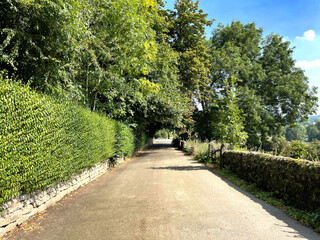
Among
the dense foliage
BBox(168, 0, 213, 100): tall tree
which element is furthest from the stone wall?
BBox(168, 0, 213, 100): tall tree

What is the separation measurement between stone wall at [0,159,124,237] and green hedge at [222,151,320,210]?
20.5 feet

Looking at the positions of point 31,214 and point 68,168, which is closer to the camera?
point 31,214

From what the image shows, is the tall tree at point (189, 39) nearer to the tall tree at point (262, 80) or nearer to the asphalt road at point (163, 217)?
the tall tree at point (262, 80)

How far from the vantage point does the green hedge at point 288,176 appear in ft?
15.2

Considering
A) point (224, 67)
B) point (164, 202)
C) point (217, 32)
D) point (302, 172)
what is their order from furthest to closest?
point (217, 32), point (224, 67), point (164, 202), point (302, 172)

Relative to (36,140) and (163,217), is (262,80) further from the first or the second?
(36,140)

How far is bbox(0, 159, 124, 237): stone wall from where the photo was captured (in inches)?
154

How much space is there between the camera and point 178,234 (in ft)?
12.4

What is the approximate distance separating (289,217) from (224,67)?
2572 cm

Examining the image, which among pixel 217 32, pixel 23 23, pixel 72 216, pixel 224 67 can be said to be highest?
pixel 217 32

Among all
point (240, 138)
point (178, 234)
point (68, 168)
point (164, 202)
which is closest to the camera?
point (178, 234)

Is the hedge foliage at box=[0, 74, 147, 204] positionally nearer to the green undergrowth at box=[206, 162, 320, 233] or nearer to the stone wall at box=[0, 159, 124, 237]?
the stone wall at box=[0, 159, 124, 237]

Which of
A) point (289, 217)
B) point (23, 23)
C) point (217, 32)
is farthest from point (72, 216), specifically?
point (217, 32)

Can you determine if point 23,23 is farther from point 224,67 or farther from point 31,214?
point 224,67
